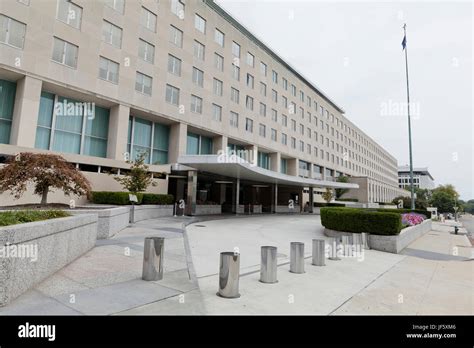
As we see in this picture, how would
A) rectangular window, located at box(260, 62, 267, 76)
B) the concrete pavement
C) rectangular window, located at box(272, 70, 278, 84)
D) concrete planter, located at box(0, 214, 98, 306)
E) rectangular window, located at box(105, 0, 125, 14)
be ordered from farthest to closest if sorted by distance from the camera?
rectangular window, located at box(272, 70, 278, 84)
rectangular window, located at box(260, 62, 267, 76)
rectangular window, located at box(105, 0, 125, 14)
the concrete pavement
concrete planter, located at box(0, 214, 98, 306)

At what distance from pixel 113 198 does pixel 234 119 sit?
64.7 feet

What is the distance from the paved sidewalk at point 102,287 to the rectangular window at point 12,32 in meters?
16.3

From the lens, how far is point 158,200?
67.4ft

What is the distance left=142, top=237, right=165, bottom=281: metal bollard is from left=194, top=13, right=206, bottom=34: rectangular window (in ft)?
95.5

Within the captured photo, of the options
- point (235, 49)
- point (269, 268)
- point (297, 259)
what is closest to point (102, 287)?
point (269, 268)

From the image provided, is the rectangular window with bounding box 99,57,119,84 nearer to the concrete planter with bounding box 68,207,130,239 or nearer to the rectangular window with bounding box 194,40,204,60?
the rectangular window with bounding box 194,40,204,60

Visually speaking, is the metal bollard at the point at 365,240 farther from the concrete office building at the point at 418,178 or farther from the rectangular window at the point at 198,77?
the concrete office building at the point at 418,178

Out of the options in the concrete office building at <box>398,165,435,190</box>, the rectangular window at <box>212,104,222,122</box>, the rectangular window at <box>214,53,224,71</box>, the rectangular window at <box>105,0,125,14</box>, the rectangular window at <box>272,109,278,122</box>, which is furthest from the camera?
the concrete office building at <box>398,165,435,190</box>

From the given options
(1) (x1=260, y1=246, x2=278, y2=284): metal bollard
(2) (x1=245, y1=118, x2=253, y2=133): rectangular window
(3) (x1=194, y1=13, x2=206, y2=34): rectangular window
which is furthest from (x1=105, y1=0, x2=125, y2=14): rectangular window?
(1) (x1=260, y1=246, x2=278, y2=284): metal bollard

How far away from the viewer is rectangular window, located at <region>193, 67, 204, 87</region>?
1160 inches

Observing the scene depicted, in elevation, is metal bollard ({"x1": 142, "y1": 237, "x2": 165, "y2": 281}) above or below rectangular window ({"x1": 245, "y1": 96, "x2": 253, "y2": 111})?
below

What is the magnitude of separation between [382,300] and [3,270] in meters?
6.59

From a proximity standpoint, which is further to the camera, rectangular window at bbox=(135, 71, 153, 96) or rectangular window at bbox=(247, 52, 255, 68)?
rectangular window at bbox=(247, 52, 255, 68)

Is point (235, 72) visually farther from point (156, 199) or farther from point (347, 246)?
point (347, 246)
